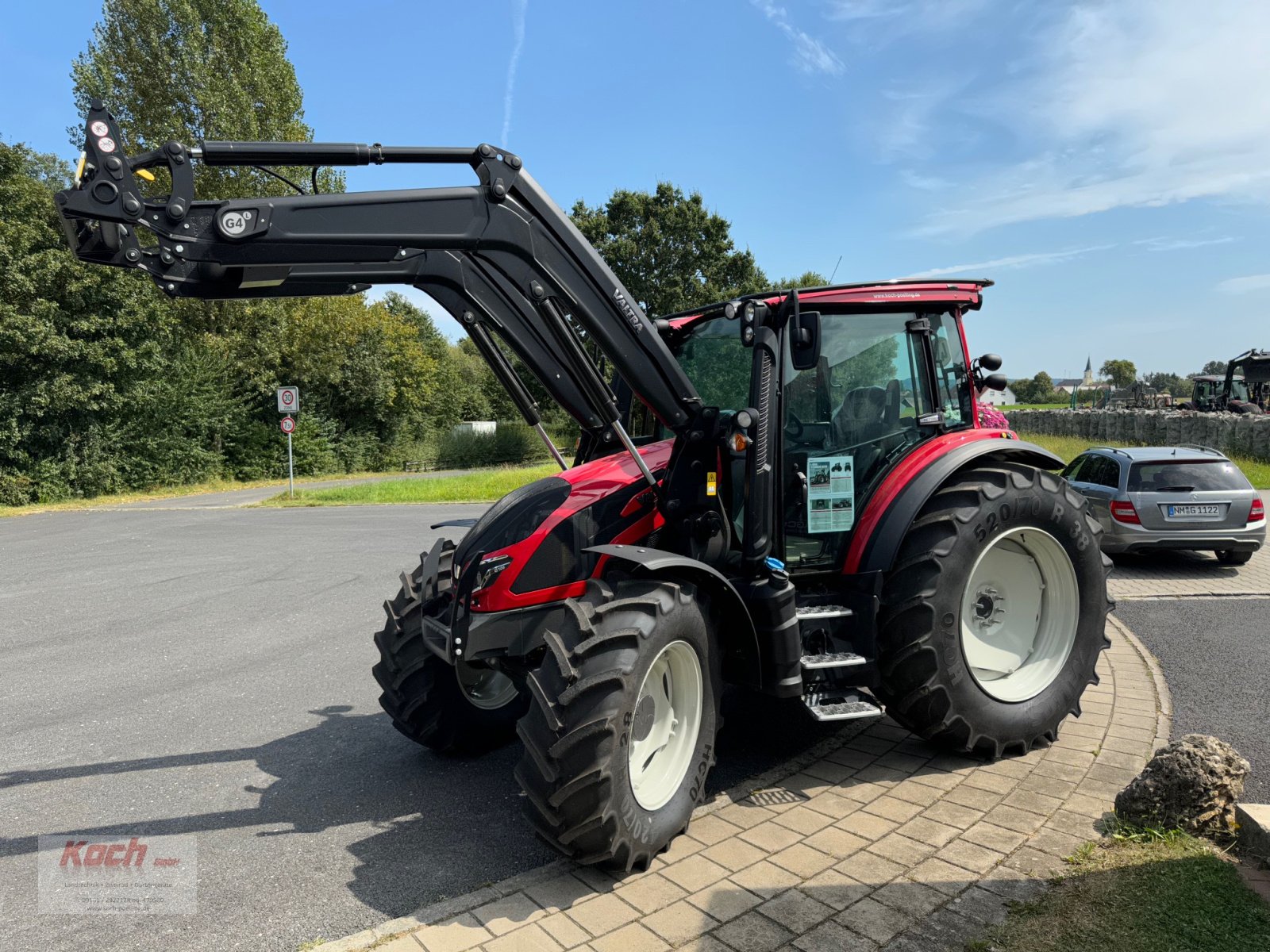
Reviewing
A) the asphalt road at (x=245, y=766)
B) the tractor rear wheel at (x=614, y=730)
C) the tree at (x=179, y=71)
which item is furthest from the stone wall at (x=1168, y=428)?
the tree at (x=179, y=71)

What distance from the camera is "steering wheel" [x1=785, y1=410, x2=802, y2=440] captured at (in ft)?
14.3

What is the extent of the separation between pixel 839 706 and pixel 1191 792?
59.0 inches

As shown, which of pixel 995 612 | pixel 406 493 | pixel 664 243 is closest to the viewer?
pixel 995 612

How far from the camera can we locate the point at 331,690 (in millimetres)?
5996

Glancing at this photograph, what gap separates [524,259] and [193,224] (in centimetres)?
127

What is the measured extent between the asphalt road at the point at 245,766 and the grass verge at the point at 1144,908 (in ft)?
5.25

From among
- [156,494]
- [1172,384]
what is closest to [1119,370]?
[1172,384]

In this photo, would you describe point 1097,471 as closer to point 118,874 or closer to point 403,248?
point 403,248

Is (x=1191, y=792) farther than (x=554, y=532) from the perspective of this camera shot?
No

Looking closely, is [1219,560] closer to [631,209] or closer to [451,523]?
[451,523]

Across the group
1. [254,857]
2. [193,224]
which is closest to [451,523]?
[254,857]

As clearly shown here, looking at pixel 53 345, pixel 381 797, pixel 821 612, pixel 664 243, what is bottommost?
pixel 381 797

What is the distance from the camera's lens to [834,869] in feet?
11.1

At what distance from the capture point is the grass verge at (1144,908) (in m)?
2.82
